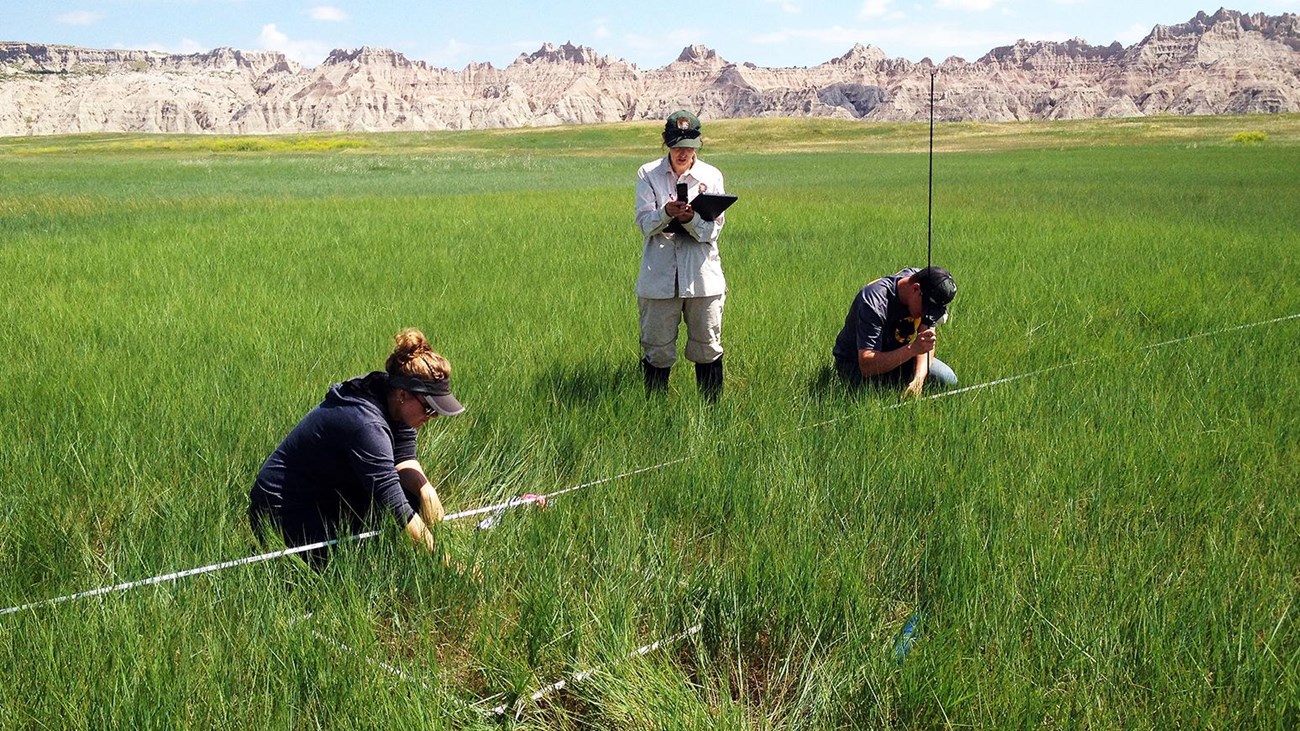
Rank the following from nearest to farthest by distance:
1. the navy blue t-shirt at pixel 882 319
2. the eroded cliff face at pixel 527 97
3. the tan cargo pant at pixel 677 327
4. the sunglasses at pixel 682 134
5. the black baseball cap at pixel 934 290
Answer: the black baseball cap at pixel 934 290 < the sunglasses at pixel 682 134 < the navy blue t-shirt at pixel 882 319 < the tan cargo pant at pixel 677 327 < the eroded cliff face at pixel 527 97

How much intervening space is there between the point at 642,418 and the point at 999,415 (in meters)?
1.79

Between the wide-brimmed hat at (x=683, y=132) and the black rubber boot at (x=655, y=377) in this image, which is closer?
the wide-brimmed hat at (x=683, y=132)

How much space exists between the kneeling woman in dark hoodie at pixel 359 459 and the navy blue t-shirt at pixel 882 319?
2.70 meters

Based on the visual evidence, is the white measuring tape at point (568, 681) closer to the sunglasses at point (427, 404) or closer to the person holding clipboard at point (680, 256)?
the sunglasses at point (427, 404)

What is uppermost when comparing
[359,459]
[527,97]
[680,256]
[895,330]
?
[527,97]

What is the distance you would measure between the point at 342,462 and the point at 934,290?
9.83ft

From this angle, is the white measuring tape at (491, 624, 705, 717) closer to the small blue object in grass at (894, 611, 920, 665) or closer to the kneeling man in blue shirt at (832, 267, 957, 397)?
the small blue object in grass at (894, 611, 920, 665)

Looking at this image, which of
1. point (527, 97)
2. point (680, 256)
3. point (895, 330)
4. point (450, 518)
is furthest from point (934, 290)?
point (527, 97)

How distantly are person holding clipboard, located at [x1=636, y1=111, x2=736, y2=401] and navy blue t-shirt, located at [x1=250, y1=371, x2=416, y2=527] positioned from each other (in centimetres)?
210

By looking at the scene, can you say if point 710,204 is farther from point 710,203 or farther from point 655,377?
point 655,377

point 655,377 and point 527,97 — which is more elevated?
point 527,97

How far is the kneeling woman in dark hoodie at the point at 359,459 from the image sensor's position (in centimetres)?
330

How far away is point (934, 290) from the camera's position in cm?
495

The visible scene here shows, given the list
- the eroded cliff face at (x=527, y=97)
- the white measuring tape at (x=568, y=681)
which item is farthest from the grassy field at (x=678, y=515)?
the eroded cliff face at (x=527, y=97)
